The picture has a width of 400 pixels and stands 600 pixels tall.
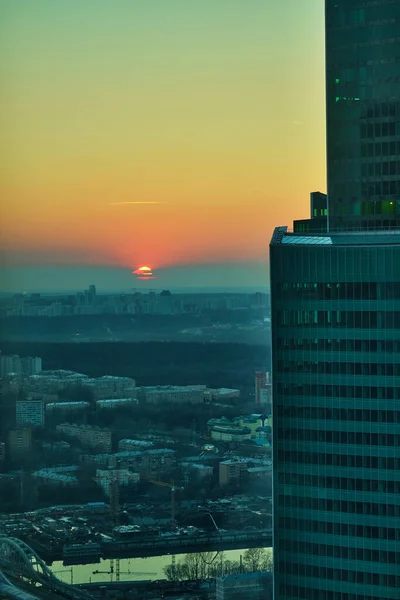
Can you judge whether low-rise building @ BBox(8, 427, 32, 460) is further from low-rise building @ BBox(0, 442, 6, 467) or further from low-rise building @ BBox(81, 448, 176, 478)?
low-rise building @ BBox(81, 448, 176, 478)

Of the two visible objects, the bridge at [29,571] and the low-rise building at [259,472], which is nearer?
the bridge at [29,571]

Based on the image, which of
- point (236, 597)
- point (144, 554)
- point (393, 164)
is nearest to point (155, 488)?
point (144, 554)

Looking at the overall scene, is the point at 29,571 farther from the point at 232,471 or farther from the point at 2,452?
the point at 232,471

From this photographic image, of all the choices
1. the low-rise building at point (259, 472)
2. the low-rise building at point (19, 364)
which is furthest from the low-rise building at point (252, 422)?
the low-rise building at point (19, 364)

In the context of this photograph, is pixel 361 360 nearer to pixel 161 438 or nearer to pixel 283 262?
pixel 283 262

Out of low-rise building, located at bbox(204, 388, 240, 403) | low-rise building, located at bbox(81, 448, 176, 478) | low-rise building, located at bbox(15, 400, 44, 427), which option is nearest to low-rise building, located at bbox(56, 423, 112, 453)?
low-rise building, located at bbox(81, 448, 176, 478)

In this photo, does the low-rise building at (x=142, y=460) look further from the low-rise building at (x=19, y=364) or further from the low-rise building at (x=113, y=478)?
the low-rise building at (x=19, y=364)

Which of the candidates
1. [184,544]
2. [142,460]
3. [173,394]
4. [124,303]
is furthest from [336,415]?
[173,394]
